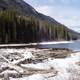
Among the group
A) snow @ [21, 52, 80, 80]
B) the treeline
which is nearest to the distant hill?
the treeline

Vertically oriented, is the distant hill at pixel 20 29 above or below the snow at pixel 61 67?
above

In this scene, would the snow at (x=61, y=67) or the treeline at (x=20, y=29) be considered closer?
the snow at (x=61, y=67)

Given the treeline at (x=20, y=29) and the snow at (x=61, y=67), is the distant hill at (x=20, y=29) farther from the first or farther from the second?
the snow at (x=61, y=67)

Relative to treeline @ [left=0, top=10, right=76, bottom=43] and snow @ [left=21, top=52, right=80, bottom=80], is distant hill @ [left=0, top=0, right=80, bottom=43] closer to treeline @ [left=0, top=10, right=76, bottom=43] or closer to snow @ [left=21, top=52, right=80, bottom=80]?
treeline @ [left=0, top=10, right=76, bottom=43]

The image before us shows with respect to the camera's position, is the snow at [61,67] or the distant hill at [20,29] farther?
the distant hill at [20,29]

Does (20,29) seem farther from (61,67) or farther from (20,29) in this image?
(61,67)

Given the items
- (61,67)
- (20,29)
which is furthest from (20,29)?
(61,67)

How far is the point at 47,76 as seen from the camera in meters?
21.2

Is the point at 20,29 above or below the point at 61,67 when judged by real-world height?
above

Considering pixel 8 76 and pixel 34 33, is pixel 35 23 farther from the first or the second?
pixel 8 76

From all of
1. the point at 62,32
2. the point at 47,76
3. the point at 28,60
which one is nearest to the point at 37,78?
the point at 47,76

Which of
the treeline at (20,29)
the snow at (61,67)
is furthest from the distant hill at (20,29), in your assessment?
the snow at (61,67)

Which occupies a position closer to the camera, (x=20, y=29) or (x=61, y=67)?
(x=61, y=67)

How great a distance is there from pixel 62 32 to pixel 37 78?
174575 millimetres
